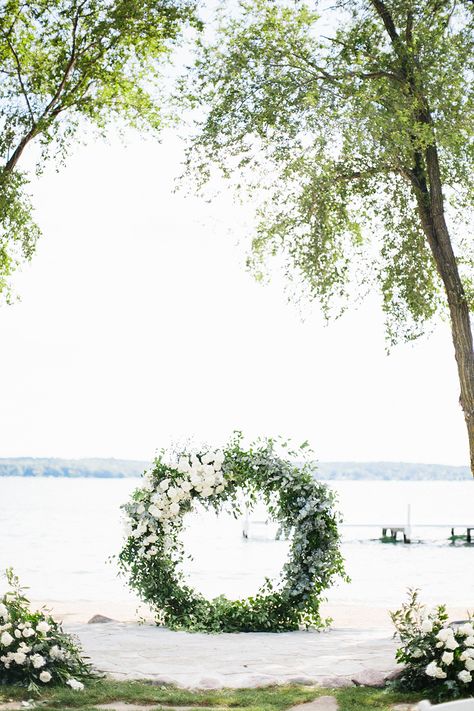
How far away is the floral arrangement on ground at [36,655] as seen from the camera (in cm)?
734

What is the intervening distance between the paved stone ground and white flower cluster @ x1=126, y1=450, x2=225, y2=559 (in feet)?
3.52

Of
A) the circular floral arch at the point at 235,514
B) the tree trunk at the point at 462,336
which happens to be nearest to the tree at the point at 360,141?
the tree trunk at the point at 462,336

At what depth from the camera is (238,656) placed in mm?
8805

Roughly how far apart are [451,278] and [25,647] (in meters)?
7.00

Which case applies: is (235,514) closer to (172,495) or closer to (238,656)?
(172,495)

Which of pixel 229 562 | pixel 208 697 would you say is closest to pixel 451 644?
pixel 208 697

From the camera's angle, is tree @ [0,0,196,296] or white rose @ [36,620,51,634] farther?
tree @ [0,0,196,296]

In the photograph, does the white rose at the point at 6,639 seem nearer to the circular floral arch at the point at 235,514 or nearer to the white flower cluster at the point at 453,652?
the white flower cluster at the point at 453,652

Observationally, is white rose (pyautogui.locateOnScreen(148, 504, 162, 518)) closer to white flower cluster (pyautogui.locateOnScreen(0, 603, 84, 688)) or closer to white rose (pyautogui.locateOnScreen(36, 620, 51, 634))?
white flower cluster (pyautogui.locateOnScreen(0, 603, 84, 688))

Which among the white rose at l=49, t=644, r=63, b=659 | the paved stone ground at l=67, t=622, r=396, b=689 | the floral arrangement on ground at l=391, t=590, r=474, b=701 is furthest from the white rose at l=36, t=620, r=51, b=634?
the floral arrangement on ground at l=391, t=590, r=474, b=701

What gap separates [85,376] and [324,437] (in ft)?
67.6

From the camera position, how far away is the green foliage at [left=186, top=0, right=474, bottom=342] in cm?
1124

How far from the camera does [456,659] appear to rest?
692 cm

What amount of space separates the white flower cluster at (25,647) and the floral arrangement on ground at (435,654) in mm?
2521
